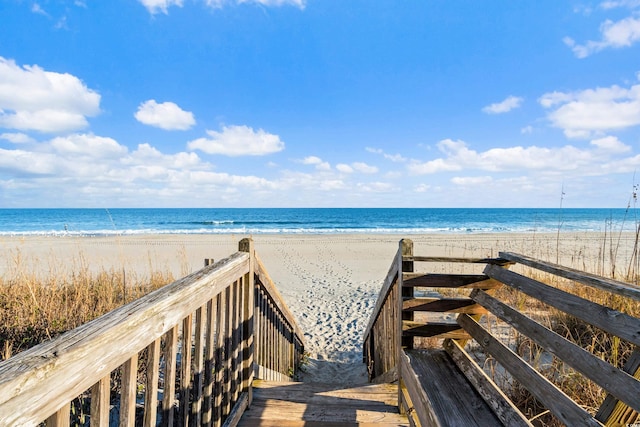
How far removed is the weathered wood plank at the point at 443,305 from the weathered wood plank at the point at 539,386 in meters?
0.19

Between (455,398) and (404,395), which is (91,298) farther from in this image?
(455,398)

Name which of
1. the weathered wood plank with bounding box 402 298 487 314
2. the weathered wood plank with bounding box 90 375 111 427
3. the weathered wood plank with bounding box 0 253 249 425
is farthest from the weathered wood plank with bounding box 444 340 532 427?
the weathered wood plank with bounding box 90 375 111 427

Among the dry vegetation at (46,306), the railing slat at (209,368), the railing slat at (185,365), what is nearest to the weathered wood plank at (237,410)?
the railing slat at (209,368)

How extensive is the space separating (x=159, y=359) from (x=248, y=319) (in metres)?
0.92

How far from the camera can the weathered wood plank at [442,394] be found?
182 cm

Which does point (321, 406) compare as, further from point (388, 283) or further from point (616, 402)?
point (616, 402)

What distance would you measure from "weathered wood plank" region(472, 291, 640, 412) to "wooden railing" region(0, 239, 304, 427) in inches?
68.5

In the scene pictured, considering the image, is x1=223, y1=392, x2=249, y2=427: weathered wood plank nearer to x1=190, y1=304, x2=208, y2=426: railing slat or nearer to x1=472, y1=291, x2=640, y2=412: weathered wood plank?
x1=190, y1=304, x2=208, y2=426: railing slat

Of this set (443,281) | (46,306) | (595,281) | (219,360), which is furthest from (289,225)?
(595,281)

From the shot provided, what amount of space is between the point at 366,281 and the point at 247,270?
7.72 m

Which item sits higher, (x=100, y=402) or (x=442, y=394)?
(x=100, y=402)

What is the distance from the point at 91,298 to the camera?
5.42 metres

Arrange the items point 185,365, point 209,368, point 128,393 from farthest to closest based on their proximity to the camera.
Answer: point 209,368
point 185,365
point 128,393

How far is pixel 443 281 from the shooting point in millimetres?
2689
